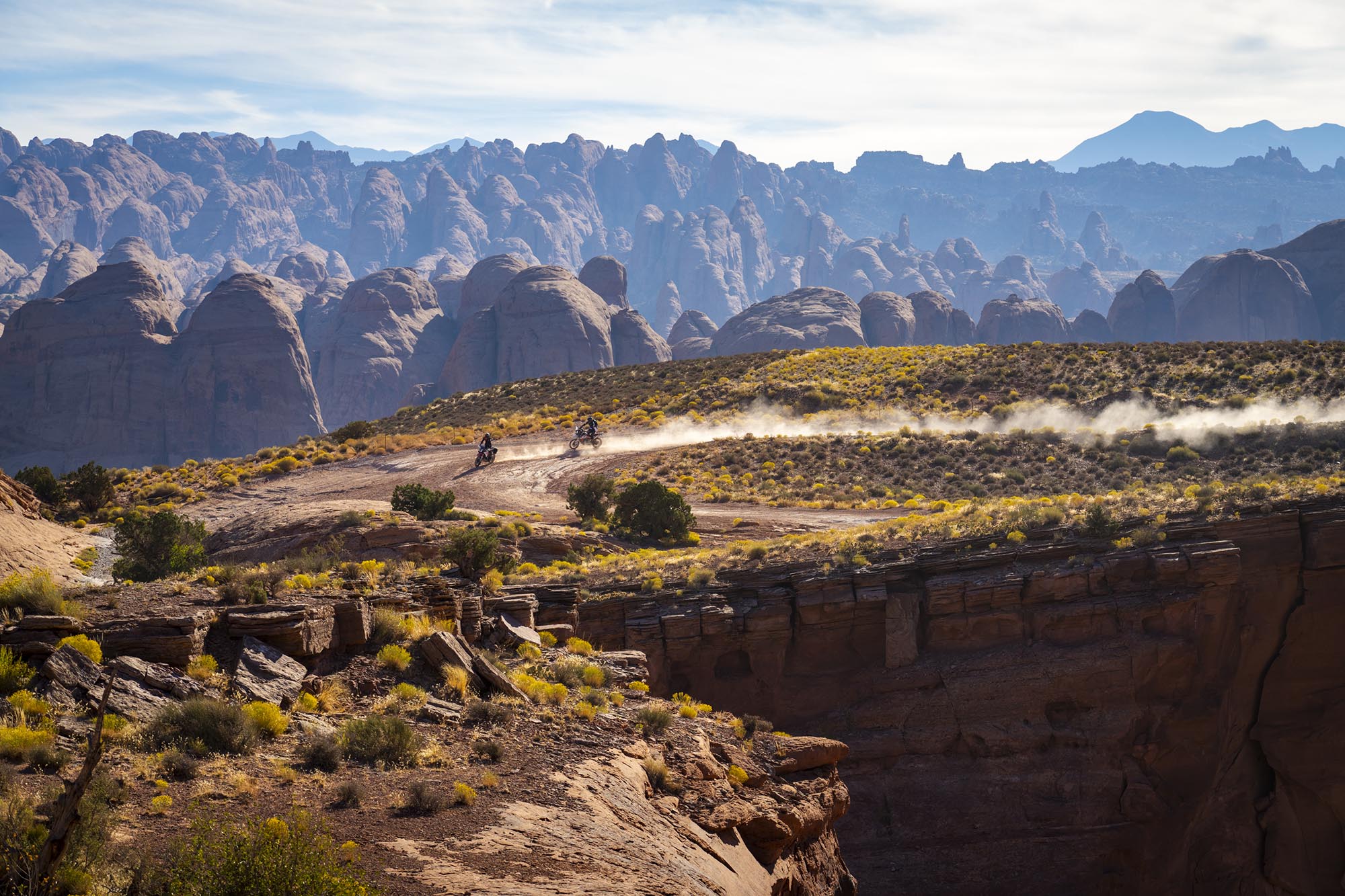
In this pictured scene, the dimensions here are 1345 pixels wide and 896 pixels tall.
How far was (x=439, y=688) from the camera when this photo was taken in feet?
60.5

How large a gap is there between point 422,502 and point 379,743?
1011 inches

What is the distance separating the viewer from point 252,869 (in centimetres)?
959

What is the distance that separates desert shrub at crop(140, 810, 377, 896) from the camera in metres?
9.50

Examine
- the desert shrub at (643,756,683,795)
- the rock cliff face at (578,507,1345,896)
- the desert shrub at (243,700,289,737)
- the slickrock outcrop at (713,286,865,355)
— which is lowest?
the rock cliff face at (578,507,1345,896)

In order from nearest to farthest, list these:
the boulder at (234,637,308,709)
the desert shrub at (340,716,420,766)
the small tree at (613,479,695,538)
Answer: the desert shrub at (340,716,420,766) < the boulder at (234,637,308,709) < the small tree at (613,479,695,538)

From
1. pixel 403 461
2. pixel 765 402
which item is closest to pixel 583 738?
pixel 403 461

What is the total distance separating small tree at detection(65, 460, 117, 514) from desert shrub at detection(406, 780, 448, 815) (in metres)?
36.7

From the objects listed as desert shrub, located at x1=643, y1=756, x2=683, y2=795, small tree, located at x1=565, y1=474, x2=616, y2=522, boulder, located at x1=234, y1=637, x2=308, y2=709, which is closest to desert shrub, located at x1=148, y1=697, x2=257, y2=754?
boulder, located at x1=234, y1=637, x2=308, y2=709

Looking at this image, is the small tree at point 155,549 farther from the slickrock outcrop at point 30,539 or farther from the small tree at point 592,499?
the small tree at point 592,499

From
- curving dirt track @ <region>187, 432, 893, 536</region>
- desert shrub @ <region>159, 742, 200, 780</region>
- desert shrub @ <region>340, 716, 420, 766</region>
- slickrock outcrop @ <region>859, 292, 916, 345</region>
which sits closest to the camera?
desert shrub @ <region>159, 742, 200, 780</region>

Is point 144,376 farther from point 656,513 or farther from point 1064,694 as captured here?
point 1064,694

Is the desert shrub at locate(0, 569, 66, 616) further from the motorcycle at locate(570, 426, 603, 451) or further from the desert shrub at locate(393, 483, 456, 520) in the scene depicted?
the motorcycle at locate(570, 426, 603, 451)

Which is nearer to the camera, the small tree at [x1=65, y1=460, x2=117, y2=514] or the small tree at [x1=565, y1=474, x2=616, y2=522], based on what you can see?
the small tree at [x1=565, y1=474, x2=616, y2=522]

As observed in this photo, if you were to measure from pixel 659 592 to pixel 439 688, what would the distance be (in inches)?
482
